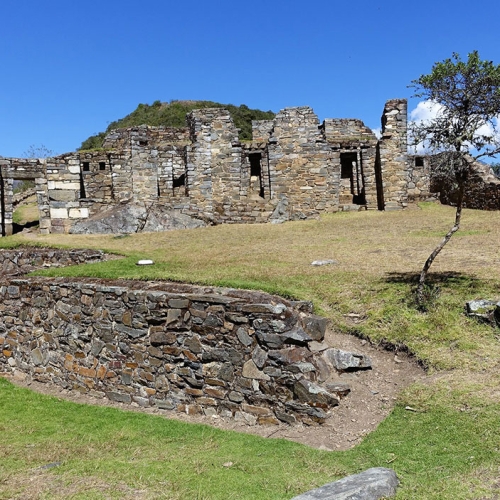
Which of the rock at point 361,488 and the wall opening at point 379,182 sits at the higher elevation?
the wall opening at point 379,182

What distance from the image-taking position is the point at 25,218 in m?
27.3

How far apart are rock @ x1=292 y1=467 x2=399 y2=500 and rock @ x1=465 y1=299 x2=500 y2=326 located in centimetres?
462

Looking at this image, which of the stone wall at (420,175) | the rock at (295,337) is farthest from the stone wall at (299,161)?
the rock at (295,337)

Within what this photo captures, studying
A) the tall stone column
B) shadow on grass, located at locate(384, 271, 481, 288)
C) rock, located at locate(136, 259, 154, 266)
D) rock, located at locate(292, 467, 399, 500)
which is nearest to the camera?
rock, located at locate(292, 467, 399, 500)

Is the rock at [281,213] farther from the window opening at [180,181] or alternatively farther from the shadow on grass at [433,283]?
the shadow on grass at [433,283]

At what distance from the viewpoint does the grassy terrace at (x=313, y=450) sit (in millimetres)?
5840

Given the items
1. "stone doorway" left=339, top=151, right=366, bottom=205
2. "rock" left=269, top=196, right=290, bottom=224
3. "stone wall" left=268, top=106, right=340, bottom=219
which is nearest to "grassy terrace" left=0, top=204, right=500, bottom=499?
"rock" left=269, top=196, right=290, bottom=224

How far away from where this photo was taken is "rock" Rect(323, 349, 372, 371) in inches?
346

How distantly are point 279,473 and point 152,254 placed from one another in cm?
1146

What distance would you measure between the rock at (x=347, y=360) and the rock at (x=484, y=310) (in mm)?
2151

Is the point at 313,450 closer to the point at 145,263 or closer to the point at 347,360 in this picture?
the point at 347,360

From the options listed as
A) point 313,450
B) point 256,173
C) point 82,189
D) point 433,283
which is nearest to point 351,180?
point 256,173

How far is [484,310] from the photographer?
9.17 m

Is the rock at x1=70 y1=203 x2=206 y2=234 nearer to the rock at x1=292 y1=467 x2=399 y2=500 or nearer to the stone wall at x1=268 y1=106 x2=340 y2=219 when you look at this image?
the stone wall at x1=268 y1=106 x2=340 y2=219
